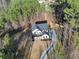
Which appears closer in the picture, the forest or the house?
the forest

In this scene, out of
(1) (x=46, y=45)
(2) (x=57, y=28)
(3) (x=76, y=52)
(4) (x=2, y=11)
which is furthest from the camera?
(4) (x=2, y=11)

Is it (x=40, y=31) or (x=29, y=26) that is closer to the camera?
(x=40, y=31)

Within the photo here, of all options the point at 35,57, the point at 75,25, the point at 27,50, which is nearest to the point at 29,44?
the point at 27,50

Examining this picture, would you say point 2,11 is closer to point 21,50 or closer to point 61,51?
point 21,50

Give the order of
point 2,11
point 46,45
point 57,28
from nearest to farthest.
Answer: point 46,45 < point 57,28 < point 2,11

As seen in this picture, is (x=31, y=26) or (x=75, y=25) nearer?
(x=75, y=25)

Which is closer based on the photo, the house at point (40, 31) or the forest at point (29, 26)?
the forest at point (29, 26)

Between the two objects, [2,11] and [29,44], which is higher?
[2,11]
